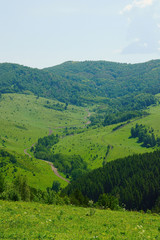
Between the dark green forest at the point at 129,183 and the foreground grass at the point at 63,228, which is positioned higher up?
the foreground grass at the point at 63,228

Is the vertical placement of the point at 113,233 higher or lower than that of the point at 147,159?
higher

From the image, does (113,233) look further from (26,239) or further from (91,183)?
(91,183)

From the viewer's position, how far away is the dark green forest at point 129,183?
117125 mm

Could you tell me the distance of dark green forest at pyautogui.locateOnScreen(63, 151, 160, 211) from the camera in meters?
117

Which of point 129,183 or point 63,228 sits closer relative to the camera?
point 63,228

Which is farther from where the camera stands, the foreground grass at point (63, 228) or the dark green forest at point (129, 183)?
the dark green forest at point (129, 183)

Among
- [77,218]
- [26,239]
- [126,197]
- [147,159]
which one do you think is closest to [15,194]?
[77,218]

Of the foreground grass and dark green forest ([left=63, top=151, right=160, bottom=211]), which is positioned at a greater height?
the foreground grass

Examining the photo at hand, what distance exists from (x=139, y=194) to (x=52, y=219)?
324ft

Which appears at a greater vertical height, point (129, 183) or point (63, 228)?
point (63, 228)

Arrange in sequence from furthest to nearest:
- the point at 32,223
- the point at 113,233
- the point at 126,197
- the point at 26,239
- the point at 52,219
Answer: the point at 126,197, the point at 52,219, the point at 32,223, the point at 113,233, the point at 26,239

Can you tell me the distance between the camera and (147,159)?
537ft

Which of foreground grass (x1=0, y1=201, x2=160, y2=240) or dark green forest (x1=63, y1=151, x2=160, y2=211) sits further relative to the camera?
dark green forest (x1=63, y1=151, x2=160, y2=211)

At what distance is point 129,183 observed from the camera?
134750mm
